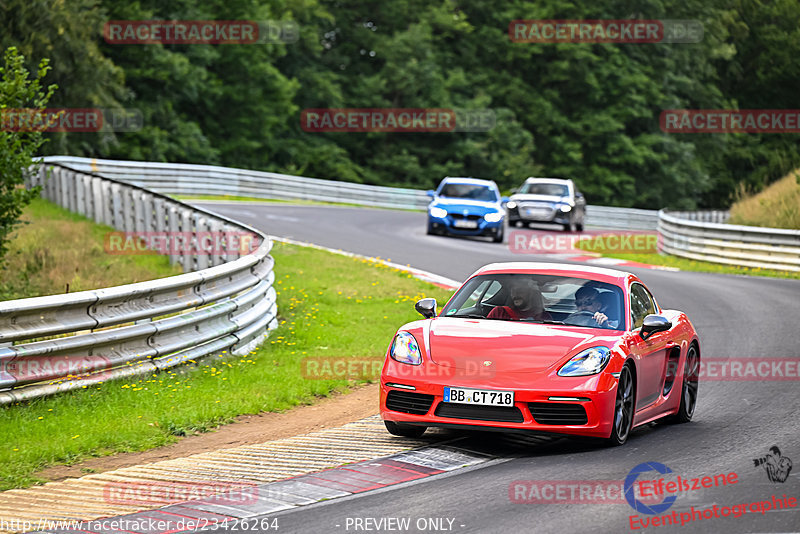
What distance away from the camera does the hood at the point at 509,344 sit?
8.23 meters

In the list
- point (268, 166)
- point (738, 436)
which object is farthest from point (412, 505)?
point (268, 166)

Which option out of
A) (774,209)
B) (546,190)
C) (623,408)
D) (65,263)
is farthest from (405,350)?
(546,190)

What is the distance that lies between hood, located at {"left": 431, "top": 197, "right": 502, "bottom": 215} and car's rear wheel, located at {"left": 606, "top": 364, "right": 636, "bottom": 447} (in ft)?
69.1

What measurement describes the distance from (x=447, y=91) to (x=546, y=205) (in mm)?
28680

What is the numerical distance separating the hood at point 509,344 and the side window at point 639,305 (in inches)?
26.8

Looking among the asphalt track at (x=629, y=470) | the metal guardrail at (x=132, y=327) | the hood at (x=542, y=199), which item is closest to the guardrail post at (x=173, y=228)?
the metal guardrail at (x=132, y=327)

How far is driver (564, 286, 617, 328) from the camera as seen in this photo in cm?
901

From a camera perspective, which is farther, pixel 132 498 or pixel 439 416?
pixel 439 416

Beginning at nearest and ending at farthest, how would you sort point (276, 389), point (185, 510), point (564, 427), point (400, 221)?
point (185, 510) → point (564, 427) → point (276, 389) → point (400, 221)

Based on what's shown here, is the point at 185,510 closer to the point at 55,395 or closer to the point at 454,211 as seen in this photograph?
Answer: the point at 55,395

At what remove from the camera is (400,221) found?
35625 mm

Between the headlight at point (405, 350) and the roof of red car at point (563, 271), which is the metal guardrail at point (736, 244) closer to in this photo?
the roof of red car at point (563, 271)

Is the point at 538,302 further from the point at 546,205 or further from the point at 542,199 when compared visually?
the point at 542,199

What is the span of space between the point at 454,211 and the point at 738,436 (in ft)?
69.2
